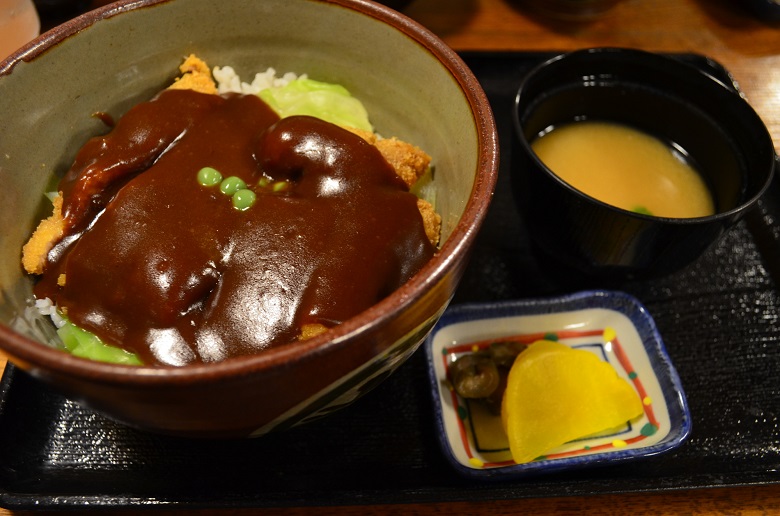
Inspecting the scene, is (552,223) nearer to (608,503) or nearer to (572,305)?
(572,305)

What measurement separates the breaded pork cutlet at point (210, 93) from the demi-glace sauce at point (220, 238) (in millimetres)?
32

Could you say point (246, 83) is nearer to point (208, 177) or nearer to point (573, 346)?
point (208, 177)

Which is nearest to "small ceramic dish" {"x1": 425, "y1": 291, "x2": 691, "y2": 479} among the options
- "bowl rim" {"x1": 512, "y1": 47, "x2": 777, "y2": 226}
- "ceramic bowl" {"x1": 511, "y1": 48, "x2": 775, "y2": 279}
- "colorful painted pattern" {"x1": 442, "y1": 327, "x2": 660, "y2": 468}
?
"colorful painted pattern" {"x1": 442, "y1": 327, "x2": 660, "y2": 468}

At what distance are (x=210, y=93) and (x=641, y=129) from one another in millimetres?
1451

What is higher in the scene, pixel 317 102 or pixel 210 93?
pixel 210 93

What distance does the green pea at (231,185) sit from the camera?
53.6 inches

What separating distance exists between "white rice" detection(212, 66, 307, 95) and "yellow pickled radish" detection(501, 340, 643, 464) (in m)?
1.04

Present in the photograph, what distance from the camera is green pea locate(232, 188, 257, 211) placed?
4.36ft

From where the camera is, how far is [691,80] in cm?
197

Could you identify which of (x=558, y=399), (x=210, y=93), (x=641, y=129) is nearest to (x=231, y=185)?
(x=210, y=93)

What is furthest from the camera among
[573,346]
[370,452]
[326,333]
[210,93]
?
[573,346]

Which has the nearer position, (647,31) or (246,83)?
(246,83)

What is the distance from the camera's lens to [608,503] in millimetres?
1454

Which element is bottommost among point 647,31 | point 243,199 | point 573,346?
point 573,346
